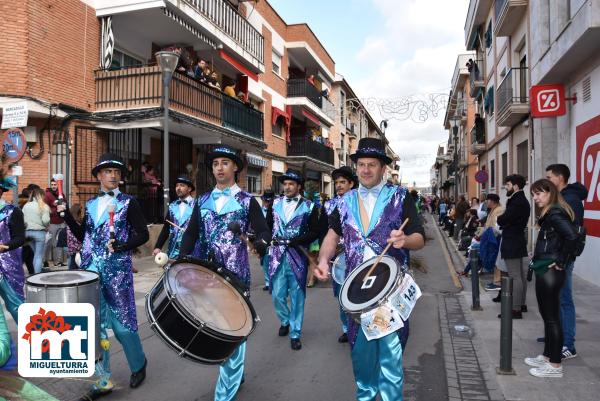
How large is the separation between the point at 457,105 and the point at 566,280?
3944cm

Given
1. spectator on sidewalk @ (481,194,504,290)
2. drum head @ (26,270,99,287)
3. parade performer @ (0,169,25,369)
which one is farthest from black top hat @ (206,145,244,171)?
spectator on sidewalk @ (481,194,504,290)

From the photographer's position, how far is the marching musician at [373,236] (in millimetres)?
3184

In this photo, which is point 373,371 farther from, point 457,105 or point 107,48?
point 457,105

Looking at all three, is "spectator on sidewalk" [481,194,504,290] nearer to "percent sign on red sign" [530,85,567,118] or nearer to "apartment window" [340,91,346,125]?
"percent sign on red sign" [530,85,567,118]

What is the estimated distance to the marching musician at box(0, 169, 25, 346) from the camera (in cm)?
451

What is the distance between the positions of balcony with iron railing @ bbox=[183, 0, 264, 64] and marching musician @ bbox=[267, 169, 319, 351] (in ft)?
31.8

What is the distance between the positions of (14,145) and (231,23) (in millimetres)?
10864

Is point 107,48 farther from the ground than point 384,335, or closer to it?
farther from the ground

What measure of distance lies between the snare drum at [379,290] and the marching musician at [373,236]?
175 millimetres

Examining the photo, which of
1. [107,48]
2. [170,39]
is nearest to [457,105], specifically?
[170,39]

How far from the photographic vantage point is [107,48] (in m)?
13.2

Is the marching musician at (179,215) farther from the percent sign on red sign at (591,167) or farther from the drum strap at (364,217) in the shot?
the percent sign on red sign at (591,167)

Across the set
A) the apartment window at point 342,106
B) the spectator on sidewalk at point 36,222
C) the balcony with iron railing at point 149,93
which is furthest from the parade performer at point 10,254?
the apartment window at point 342,106

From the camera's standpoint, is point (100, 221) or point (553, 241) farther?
point (553, 241)
